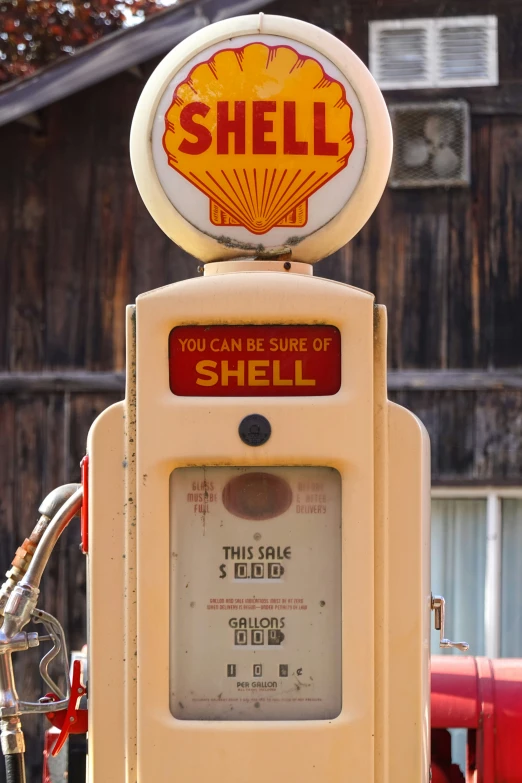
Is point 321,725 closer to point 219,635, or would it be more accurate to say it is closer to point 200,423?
point 219,635

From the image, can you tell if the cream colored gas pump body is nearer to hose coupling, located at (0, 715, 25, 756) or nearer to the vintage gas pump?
the vintage gas pump

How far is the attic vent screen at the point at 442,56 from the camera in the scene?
5.71 metres

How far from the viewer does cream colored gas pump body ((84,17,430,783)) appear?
2.23 metres

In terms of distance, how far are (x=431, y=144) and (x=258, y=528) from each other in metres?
3.88

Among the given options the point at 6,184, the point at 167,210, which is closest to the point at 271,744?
the point at 167,210

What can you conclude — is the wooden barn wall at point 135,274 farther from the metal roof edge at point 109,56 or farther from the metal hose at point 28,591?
the metal hose at point 28,591

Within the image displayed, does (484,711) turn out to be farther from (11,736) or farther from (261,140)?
(261,140)

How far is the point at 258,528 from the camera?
227 centimetres

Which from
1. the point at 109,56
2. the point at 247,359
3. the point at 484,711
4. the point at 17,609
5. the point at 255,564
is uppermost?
the point at 109,56

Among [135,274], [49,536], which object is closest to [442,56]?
[135,274]

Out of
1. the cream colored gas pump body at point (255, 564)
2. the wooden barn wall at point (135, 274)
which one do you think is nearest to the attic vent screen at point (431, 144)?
the wooden barn wall at point (135, 274)

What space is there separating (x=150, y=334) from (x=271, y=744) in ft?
2.85

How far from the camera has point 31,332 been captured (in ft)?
19.4

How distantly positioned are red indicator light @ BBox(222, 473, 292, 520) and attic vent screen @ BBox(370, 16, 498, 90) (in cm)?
393
